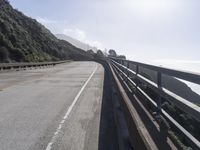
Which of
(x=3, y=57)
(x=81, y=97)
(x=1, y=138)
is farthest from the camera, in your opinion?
(x=3, y=57)

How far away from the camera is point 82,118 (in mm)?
10617

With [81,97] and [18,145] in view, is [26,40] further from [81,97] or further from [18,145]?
[18,145]

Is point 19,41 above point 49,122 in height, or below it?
above

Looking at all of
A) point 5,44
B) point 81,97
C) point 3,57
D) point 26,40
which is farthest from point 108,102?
point 26,40

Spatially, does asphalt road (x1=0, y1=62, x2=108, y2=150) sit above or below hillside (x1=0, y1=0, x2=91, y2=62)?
below

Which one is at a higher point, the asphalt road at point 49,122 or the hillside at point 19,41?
the hillside at point 19,41

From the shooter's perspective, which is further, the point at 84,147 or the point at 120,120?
the point at 120,120

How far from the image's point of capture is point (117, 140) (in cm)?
822

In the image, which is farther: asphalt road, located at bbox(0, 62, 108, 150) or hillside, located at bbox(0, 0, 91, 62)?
hillside, located at bbox(0, 0, 91, 62)

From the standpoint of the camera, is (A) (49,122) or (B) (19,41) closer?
(A) (49,122)

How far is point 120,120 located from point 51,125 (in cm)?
181

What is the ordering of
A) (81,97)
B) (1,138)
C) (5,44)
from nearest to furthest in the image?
(1,138) → (81,97) → (5,44)

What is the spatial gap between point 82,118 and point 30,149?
342cm

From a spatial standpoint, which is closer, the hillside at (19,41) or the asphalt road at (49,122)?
the asphalt road at (49,122)
